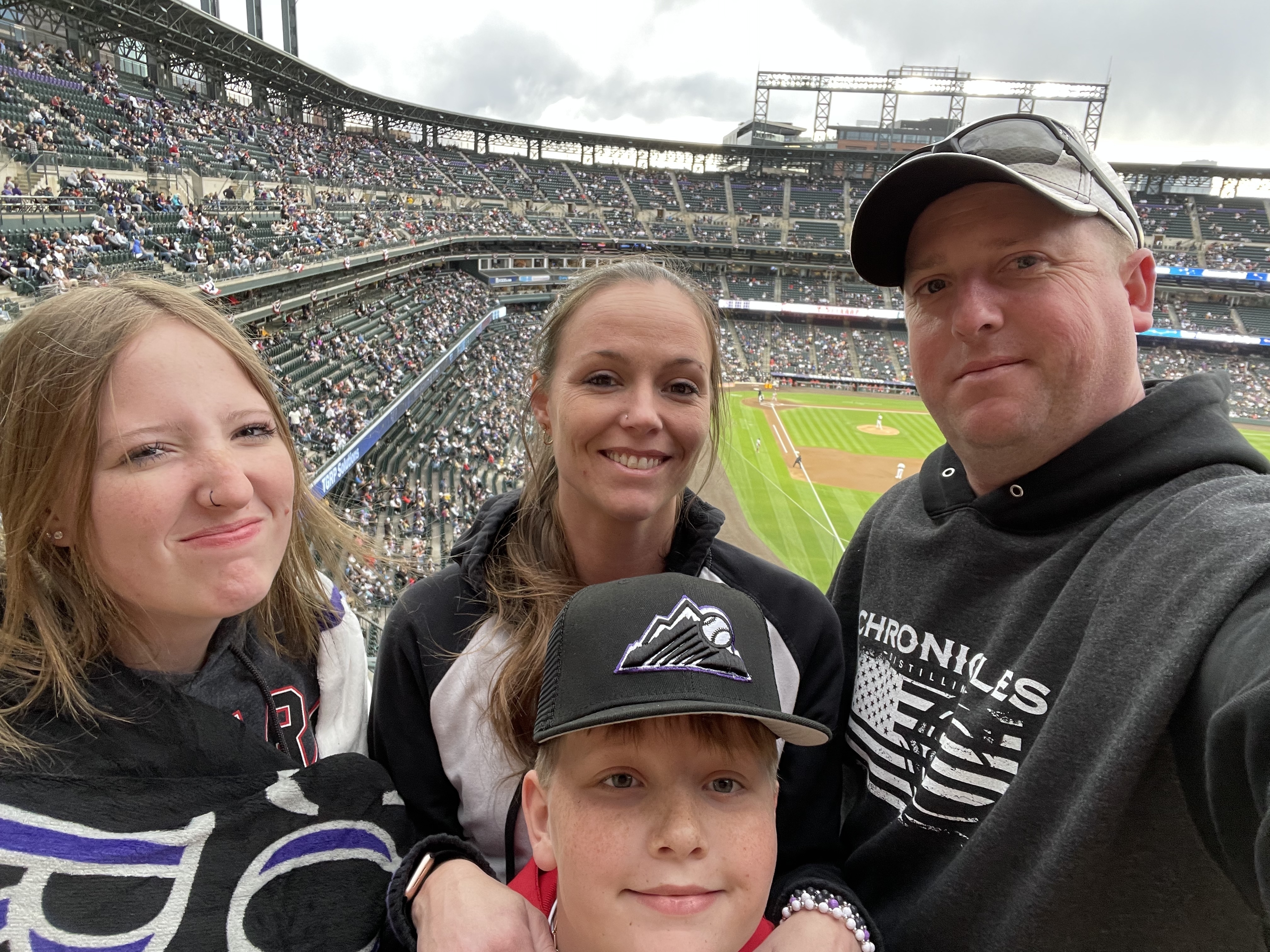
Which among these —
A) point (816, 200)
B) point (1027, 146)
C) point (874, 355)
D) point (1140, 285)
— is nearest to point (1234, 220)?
point (816, 200)

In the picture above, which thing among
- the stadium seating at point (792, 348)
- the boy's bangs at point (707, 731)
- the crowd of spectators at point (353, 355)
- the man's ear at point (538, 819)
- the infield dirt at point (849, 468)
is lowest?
the man's ear at point (538, 819)

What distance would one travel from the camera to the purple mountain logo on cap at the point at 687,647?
1632 millimetres

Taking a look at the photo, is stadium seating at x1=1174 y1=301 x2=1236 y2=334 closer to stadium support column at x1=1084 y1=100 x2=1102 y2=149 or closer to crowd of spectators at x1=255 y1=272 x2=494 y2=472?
stadium support column at x1=1084 y1=100 x2=1102 y2=149

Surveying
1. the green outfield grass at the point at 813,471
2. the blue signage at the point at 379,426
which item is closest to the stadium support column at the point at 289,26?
the blue signage at the point at 379,426

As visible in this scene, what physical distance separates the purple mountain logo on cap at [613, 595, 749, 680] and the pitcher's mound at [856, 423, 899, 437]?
32.8 m

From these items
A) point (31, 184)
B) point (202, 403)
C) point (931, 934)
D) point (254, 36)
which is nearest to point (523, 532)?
point (202, 403)

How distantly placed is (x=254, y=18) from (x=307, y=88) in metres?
5.01

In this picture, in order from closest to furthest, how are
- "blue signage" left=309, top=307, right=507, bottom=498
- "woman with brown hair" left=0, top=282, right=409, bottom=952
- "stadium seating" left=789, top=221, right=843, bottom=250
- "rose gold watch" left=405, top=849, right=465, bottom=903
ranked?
"woman with brown hair" left=0, top=282, right=409, bottom=952 < "rose gold watch" left=405, top=849, right=465, bottom=903 < "blue signage" left=309, top=307, right=507, bottom=498 < "stadium seating" left=789, top=221, right=843, bottom=250

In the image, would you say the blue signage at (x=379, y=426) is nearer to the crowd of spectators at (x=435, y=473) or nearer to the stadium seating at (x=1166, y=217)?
the crowd of spectators at (x=435, y=473)

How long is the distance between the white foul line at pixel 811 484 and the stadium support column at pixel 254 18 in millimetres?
32215

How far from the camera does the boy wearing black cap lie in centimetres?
151

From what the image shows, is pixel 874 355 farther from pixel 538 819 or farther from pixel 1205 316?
pixel 538 819

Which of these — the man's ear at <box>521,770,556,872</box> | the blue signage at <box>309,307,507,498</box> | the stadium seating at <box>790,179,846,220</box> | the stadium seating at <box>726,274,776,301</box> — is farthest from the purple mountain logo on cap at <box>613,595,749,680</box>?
the stadium seating at <box>790,179,846,220</box>

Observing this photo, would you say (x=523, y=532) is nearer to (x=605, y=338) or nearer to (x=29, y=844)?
(x=605, y=338)
